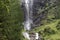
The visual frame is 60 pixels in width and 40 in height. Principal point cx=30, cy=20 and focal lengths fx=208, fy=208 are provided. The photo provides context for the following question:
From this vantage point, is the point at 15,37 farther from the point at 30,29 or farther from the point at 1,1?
the point at 30,29

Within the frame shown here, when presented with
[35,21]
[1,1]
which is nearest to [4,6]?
[1,1]

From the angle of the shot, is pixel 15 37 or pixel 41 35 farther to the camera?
pixel 41 35

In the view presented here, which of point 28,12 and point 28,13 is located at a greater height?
point 28,12

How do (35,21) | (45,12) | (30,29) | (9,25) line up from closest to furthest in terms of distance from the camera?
(9,25), (30,29), (35,21), (45,12)

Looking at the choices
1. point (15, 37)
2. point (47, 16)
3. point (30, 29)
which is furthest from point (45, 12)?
point (15, 37)

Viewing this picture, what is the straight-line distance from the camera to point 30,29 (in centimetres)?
3034

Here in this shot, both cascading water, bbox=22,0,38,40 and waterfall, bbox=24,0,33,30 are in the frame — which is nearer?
waterfall, bbox=24,0,33,30

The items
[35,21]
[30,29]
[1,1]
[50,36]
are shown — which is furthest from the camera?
[35,21]

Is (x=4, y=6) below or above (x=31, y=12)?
above

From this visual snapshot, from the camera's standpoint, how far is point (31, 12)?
34.6 metres

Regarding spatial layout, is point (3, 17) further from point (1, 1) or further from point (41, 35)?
point (41, 35)

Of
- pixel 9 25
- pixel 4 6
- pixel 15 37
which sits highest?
pixel 4 6

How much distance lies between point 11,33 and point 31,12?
20554mm

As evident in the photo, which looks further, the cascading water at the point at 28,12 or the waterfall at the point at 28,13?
the cascading water at the point at 28,12
